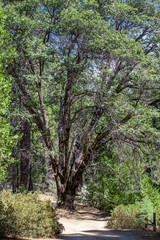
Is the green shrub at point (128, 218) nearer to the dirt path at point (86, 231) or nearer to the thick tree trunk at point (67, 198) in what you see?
the dirt path at point (86, 231)

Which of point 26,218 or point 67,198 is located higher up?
point 67,198

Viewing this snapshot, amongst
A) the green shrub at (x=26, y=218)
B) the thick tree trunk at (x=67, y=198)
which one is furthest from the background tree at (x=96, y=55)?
the green shrub at (x=26, y=218)

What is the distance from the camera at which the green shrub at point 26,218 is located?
718cm

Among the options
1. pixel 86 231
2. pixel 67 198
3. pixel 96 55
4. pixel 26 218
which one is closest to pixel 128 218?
pixel 86 231

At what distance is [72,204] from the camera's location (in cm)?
1451

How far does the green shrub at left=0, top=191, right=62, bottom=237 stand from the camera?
23.5ft

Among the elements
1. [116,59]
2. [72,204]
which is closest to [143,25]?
[116,59]

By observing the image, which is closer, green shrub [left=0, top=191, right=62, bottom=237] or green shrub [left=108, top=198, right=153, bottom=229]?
green shrub [left=0, top=191, right=62, bottom=237]

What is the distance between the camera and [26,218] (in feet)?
24.9

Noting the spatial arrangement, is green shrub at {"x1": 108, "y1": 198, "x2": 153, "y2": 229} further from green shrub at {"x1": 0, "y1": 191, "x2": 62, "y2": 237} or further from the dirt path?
green shrub at {"x1": 0, "y1": 191, "x2": 62, "y2": 237}

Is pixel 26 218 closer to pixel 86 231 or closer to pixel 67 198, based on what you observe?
pixel 86 231

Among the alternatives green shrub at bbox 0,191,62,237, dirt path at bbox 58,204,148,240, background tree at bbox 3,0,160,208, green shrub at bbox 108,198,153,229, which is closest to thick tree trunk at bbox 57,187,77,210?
dirt path at bbox 58,204,148,240

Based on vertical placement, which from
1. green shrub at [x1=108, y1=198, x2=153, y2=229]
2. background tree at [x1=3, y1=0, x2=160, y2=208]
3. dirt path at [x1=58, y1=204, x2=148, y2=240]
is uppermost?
background tree at [x1=3, y1=0, x2=160, y2=208]

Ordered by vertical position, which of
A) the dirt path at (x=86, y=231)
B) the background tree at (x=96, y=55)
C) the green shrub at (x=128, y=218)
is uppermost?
the background tree at (x=96, y=55)
